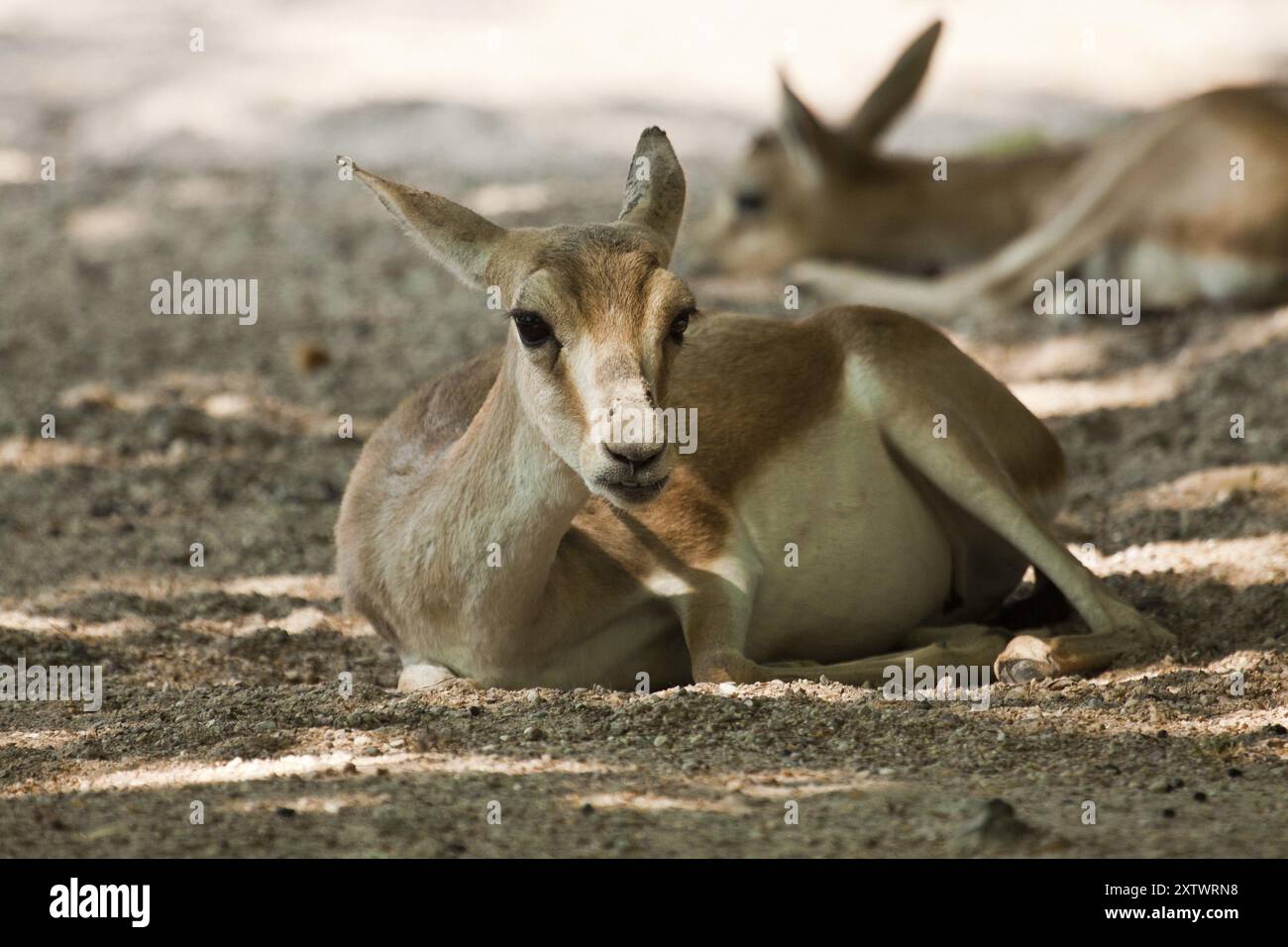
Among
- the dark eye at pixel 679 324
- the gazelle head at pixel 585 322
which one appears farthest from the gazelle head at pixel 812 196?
the dark eye at pixel 679 324

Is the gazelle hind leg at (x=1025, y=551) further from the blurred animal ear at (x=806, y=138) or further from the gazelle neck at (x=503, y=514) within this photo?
the blurred animal ear at (x=806, y=138)

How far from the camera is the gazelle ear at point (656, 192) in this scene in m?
6.18

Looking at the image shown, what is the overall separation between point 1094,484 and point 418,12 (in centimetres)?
1019

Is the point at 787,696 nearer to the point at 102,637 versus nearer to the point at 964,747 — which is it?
the point at 964,747

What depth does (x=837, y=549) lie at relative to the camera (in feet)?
22.2

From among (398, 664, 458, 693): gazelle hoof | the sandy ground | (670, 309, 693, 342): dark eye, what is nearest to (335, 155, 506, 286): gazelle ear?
(670, 309, 693, 342): dark eye

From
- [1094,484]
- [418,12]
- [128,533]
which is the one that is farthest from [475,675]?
[418,12]

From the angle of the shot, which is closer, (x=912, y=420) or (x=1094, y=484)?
(x=912, y=420)

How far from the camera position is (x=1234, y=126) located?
11648 mm

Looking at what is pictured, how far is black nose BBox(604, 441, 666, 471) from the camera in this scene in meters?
5.12

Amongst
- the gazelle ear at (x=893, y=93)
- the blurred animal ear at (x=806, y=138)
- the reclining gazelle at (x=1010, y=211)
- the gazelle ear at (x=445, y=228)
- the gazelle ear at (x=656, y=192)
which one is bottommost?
the gazelle ear at (x=445, y=228)

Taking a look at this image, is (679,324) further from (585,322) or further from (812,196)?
(812,196)

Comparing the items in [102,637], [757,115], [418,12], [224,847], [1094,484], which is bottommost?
[224,847]

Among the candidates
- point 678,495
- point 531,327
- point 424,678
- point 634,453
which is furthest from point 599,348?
point 424,678
